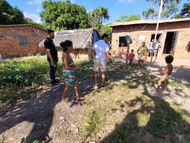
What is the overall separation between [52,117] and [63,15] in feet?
78.8

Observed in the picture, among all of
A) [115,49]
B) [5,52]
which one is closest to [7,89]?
[115,49]

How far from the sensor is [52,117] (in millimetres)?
2990

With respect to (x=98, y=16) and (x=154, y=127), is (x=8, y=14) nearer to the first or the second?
(x=98, y=16)

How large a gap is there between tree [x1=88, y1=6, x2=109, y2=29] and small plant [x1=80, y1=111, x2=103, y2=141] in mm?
27290

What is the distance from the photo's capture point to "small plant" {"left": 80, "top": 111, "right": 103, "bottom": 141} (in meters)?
2.51

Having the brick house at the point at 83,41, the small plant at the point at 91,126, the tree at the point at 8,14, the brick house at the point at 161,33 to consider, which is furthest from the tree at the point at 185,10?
the tree at the point at 8,14

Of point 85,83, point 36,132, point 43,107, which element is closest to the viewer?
point 36,132

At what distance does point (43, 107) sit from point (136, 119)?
241 centimetres

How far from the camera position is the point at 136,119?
9.48 feet

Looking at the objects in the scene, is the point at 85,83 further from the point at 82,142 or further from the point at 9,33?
the point at 9,33

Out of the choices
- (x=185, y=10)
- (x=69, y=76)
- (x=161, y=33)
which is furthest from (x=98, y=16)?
(x=69, y=76)

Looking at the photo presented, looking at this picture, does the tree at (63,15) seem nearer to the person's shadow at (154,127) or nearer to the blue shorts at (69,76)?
the blue shorts at (69,76)

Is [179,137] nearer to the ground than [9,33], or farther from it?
nearer to the ground

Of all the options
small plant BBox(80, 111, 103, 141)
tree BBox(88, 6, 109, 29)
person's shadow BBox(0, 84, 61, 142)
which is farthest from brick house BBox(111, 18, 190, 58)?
tree BBox(88, 6, 109, 29)
